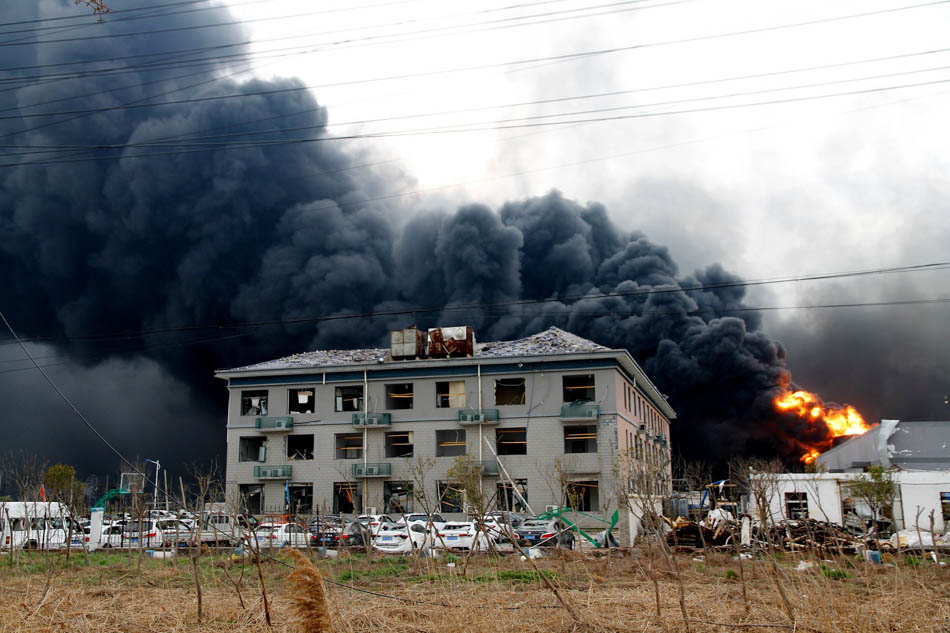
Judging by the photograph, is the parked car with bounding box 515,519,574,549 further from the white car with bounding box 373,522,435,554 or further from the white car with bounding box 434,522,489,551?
the white car with bounding box 373,522,435,554

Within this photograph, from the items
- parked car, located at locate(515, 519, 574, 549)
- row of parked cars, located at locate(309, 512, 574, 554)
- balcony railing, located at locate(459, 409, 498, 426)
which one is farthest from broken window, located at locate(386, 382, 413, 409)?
parked car, located at locate(515, 519, 574, 549)

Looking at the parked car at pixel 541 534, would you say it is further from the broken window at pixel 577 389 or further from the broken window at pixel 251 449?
the broken window at pixel 251 449

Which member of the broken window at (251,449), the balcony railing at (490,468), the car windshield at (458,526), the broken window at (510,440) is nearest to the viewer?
the car windshield at (458,526)

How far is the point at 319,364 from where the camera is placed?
53656 mm

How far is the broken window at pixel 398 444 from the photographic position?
51906 mm

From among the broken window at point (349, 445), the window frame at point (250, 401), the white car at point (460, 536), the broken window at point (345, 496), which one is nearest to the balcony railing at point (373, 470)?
the broken window at point (345, 496)

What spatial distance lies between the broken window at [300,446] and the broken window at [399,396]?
221 inches

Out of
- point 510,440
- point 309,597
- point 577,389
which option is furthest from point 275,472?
point 309,597

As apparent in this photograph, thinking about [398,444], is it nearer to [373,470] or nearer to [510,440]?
[373,470]

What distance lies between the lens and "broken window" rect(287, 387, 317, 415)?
53.9 m

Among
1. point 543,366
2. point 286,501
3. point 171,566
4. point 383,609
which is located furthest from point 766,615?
point 286,501

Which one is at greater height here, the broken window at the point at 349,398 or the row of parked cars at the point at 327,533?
the broken window at the point at 349,398

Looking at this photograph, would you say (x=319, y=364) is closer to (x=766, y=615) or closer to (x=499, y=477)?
(x=499, y=477)

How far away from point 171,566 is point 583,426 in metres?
29.5
